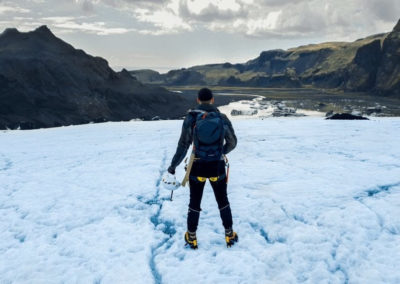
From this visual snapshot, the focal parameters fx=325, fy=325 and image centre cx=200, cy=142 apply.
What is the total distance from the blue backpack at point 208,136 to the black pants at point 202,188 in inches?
6.2

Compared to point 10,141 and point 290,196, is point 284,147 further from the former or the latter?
point 10,141

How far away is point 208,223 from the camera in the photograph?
675cm

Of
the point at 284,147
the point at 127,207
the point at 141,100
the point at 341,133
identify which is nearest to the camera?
the point at 127,207

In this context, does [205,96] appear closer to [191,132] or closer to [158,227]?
[191,132]

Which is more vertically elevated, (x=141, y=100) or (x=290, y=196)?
(x=290, y=196)

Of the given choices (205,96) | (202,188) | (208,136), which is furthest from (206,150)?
(205,96)

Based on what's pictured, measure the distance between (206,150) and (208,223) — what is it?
75.5 inches

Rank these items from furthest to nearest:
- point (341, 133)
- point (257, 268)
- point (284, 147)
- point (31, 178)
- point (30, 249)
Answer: point (341, 133) → point (284, 147) → point (31, 178) → point (30, 249) → point (257, 268)

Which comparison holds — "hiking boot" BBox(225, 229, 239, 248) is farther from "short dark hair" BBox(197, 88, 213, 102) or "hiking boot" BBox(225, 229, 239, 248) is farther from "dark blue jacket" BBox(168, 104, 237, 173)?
"short dark hair" BBox(197, 88, 213, 102)

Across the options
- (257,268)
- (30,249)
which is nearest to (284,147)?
(257,268)

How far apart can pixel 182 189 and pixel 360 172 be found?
5.47 m

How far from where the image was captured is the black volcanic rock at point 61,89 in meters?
75.1

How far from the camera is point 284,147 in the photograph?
46.6 feet

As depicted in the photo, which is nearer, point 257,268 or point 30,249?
point 257,268
